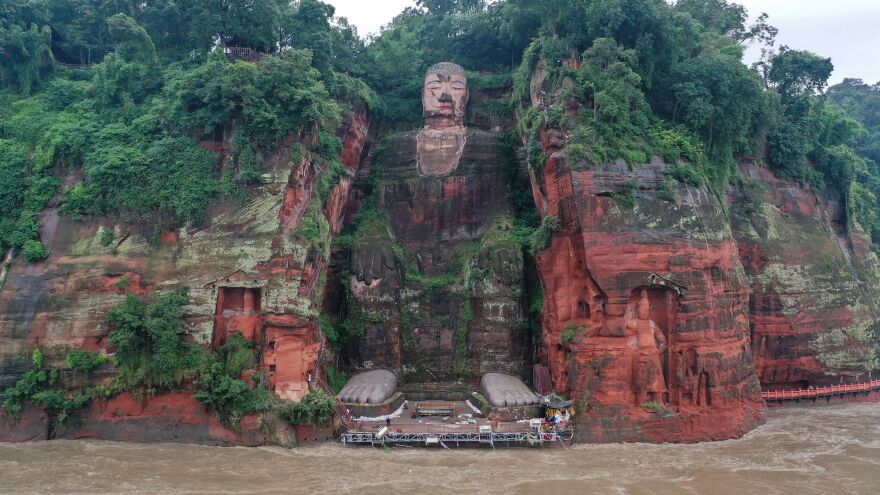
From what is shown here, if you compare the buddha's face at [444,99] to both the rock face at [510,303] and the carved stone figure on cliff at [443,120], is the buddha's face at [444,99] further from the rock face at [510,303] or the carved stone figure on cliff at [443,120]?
the rock face at [510,303]

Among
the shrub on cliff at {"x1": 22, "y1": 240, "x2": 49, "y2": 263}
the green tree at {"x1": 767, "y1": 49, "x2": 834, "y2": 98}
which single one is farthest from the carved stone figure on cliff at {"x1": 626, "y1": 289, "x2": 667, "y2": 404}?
the shrub on cliff at {"x1": 22, "y1": 240, "x2": 49, "y2": 263}

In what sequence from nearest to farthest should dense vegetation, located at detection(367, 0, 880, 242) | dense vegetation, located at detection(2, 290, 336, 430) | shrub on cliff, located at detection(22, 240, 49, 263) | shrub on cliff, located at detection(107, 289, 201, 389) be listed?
dense vegetation, located at detection(2, 290, 336, 430) → shrub on cliff, located at detection(107, 289, 201, 389) → shrub on cliff, located at detection(22, 240, 49, 263) → dense vegetation, located at detection(367, 0, 880, 242)

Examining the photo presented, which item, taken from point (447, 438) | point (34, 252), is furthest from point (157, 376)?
point (447, 438)

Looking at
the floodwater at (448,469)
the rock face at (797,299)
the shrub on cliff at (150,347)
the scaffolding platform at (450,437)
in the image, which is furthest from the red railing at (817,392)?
the shrub on cliff at (150,347)

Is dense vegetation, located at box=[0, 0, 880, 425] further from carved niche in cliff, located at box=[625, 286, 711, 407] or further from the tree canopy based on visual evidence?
carved niche in cliff, located at box=[625, 286, 711, 407]

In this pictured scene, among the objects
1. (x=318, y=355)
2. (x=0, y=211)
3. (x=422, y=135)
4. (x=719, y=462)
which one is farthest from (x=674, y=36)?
(x=0, y=211)

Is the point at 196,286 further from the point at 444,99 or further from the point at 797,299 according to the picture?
the point at 797,299

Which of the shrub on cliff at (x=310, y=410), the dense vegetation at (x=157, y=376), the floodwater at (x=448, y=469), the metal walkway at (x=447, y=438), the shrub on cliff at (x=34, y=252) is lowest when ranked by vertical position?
the floodwater at (x=448, y=469)
